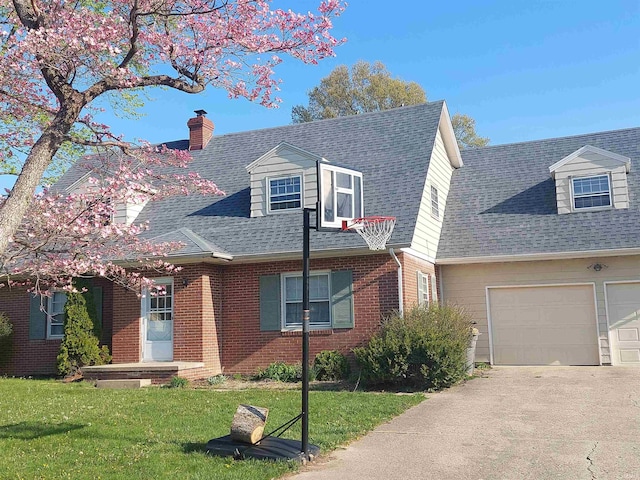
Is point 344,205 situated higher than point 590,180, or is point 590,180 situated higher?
point 590,180

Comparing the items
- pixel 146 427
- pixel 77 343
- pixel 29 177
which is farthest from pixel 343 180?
pixel 77 343

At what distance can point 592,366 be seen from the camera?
15.5 m

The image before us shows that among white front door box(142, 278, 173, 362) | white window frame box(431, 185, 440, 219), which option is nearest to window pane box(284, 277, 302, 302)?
white front door box(142, 278, 173, 362)

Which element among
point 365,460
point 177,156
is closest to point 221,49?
point 177,156

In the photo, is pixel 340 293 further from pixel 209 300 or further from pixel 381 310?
pixel 209 300

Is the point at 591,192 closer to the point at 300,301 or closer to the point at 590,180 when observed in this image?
the point at 590,180

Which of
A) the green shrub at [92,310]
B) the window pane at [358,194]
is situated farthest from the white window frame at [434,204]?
the green shrub at [92,310]

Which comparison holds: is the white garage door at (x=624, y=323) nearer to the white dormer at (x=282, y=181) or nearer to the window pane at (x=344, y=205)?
the window pane at (x=344, y=205)

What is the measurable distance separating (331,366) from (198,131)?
1041 cm

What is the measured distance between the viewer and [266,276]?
15.5 meters

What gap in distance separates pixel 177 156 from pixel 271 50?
2624 millimetres

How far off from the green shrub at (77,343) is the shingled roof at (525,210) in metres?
8.88

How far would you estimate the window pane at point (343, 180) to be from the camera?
12.8 meters

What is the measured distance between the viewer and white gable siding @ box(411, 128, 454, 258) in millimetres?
15588
